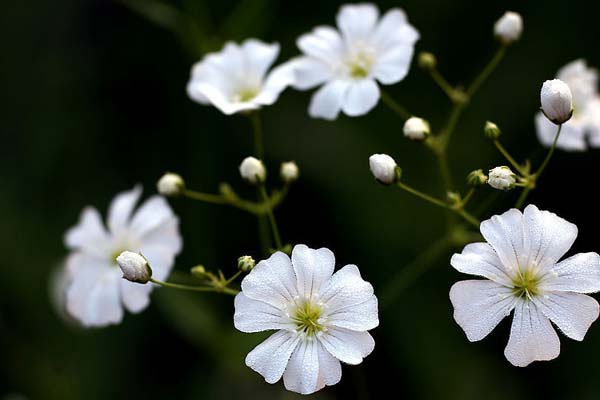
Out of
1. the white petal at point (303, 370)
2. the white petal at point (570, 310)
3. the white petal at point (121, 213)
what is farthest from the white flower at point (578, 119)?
the white petal at point (121, 213)

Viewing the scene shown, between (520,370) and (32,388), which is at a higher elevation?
(520,370)

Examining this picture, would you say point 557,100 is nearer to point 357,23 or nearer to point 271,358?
point 357,23

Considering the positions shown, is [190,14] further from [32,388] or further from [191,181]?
[32,388]

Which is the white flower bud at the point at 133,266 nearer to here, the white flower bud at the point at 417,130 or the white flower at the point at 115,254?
the white flower at the point at 115,254

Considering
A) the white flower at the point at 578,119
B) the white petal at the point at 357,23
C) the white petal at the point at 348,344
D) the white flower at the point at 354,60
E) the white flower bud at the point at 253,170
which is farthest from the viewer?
the white petal at the point at 357,23

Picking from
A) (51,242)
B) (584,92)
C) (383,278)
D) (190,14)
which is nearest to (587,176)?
(584,92)
